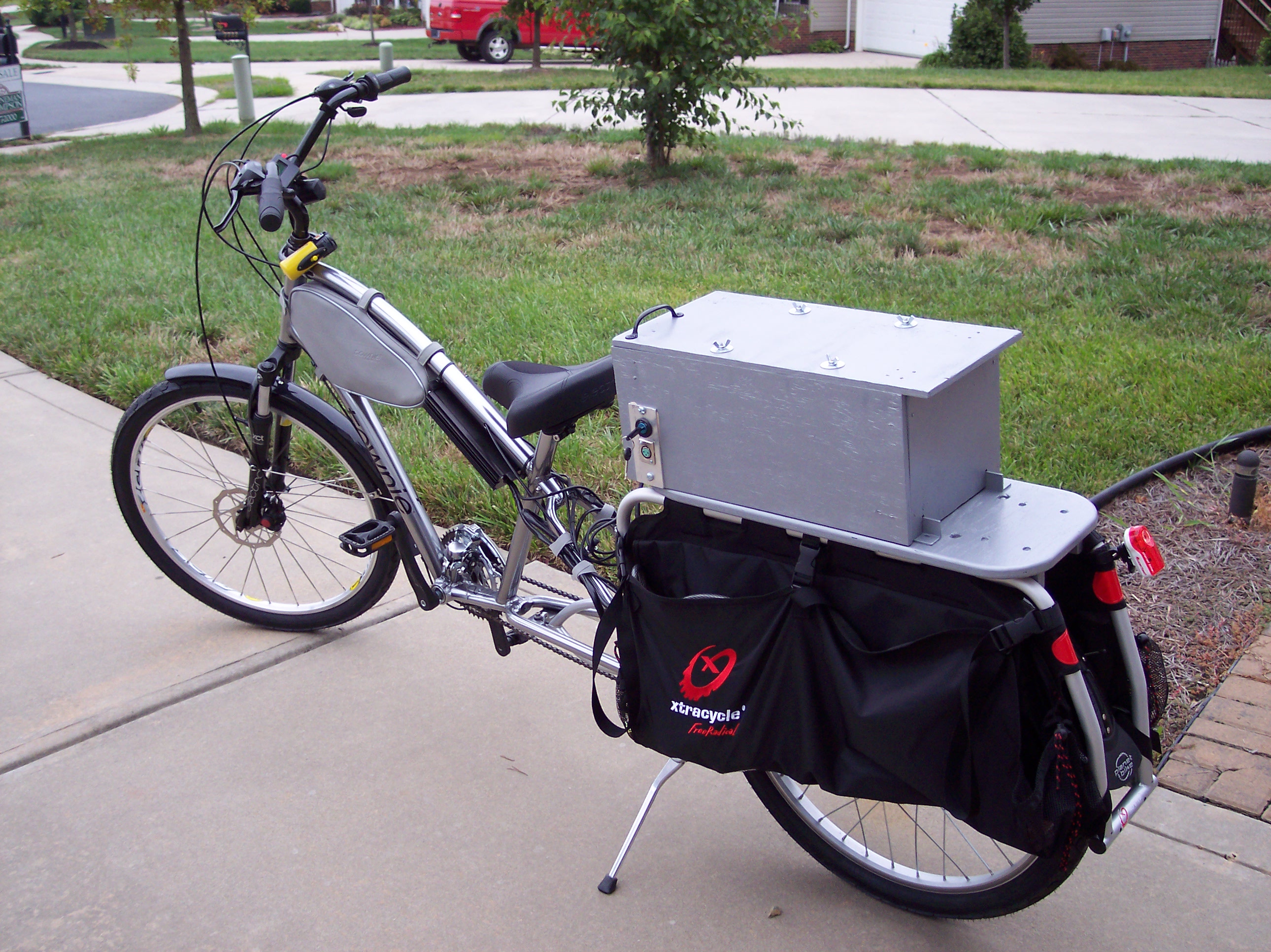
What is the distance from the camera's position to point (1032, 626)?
5.30 ft

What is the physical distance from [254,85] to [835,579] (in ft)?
61.9

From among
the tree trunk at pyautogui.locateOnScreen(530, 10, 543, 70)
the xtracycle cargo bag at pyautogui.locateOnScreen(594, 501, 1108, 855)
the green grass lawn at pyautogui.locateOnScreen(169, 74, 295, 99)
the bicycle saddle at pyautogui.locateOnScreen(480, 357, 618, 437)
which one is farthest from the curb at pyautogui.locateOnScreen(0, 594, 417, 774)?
the tree trunk at pyautogui.locateOnScreen(530, 10, 543, 70)

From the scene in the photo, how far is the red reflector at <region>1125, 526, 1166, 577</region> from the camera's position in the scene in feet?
5.70

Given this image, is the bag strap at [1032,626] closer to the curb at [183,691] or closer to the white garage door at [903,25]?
the curb at [183,691]

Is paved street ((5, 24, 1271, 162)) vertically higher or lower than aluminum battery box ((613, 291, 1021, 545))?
higher

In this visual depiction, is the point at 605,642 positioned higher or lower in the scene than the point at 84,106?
lower

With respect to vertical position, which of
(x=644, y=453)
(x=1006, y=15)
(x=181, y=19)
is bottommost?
(x=644, y=453)

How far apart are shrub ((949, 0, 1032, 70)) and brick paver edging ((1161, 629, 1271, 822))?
19.5 meters

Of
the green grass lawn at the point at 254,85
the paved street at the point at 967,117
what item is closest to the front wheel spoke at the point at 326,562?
the paved street at the point at 967,117

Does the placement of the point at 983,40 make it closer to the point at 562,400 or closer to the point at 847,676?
the point at 562,400

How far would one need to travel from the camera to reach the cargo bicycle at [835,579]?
1.69 meters

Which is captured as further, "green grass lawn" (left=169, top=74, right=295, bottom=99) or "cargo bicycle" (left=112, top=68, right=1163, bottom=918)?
"green grass lawn" (left=169, top=74, right=295, bottom=99)

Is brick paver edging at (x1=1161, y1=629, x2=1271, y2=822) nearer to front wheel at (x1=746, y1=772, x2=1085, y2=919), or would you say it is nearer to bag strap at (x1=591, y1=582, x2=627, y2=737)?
front wheel at (x1=746, y1=772, x2=1085, y2=919)

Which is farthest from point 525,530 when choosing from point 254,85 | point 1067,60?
point 1067,60
